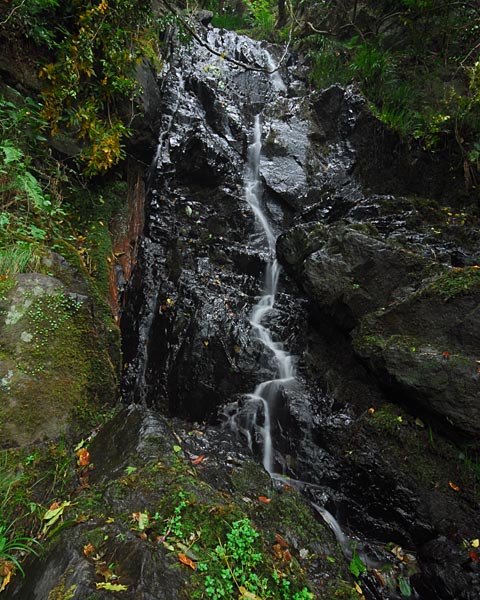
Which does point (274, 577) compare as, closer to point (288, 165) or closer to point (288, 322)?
point (288, 322)

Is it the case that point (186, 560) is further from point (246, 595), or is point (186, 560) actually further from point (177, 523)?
point (246, 595)

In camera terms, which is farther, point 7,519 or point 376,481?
point 376,481

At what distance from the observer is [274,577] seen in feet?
6.56

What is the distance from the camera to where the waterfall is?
4.21m

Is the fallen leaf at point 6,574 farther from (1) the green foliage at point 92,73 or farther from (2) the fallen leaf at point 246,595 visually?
(1) the green foliage at point 92,73

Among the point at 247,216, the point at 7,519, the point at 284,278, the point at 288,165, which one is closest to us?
the point at 7,519

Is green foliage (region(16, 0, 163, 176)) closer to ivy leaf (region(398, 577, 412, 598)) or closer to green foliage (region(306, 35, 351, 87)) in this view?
green foliage (region(306, 35, 351, 87))

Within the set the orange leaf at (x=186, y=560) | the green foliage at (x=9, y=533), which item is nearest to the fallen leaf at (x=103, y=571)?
the orange leaf at (x=186, y=560)

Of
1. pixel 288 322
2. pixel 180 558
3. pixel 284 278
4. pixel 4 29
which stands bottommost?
pixel 180 558

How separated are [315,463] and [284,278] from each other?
315cm

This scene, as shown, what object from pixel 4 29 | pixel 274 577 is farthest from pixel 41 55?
pixel 274 577

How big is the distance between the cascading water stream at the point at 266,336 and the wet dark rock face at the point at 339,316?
0.12m

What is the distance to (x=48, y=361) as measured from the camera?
316cm

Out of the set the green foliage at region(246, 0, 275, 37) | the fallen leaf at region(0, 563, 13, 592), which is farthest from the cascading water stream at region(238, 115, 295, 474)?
the green foliage at region(246, 0, 275, 37)
